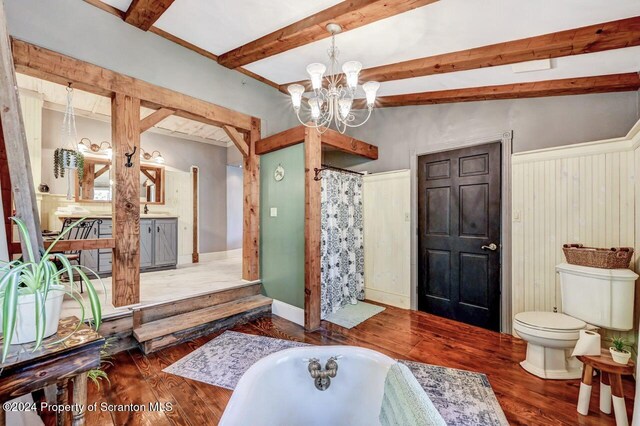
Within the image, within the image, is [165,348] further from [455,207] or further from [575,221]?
[575,221]

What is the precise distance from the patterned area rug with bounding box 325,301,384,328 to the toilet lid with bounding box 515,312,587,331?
156cm

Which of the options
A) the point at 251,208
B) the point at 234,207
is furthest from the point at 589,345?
the point at 234,207

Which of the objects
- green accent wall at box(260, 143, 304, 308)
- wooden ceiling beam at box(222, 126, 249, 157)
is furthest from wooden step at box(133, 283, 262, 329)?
wooden ceiling beam at box(222, 126, 249, 157)

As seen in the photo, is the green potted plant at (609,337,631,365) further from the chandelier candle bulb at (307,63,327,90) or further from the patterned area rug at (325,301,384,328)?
the chandelier candle bulb at (307,63,327,90)

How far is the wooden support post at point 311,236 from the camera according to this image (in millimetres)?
2967

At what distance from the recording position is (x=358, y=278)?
3963mm

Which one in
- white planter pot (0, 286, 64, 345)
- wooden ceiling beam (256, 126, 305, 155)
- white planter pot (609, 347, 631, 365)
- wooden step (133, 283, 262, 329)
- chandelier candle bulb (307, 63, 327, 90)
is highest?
chandelier candle bulb (307, 63, 327, 90)

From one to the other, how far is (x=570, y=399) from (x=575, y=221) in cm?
147

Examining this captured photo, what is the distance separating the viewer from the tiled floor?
2.68 m

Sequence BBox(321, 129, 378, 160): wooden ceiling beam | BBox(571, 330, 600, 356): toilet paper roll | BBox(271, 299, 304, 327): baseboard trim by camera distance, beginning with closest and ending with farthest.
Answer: BBox(571, 330, 600, 356): toilet paper roll
BBox(271, 299, 304, 327): baseboard trim
BBox(321, 129, 378, 160): wooden ceiling beam

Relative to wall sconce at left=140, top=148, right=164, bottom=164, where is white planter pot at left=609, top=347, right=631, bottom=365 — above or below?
below

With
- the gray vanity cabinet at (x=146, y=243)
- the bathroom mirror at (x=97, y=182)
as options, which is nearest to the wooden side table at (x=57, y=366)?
the gray vanity cabinet at (x=146, y=243)

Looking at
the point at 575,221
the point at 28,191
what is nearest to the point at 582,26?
the point at 575,221

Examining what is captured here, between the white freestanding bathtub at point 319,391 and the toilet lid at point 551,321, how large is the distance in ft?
4.49
